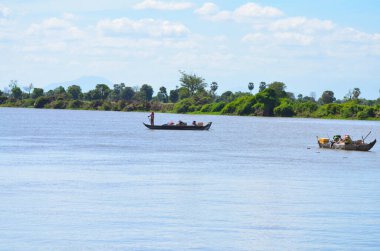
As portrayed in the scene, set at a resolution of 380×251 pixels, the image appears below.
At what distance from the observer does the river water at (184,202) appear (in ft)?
74.0

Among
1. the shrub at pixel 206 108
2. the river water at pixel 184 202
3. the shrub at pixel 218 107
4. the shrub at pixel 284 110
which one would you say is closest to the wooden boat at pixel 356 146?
the river water at pixel 184 202

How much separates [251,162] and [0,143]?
20530 millimetres

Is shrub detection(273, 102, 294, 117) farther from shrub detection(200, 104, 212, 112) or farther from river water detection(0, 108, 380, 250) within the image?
river water detection(0, 108, 380, 250)

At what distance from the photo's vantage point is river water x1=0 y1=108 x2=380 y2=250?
2255 cm

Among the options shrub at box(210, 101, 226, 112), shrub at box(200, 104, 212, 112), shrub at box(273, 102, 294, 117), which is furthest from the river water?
shrub at box(200, 104, 212, 112)

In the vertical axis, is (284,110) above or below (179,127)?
above

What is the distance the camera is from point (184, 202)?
29.0 m

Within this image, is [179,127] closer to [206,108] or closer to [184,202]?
[184,202]

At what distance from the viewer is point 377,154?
5969 cm

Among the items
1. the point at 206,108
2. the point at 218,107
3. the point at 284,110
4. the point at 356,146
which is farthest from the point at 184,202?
the point at 206,108

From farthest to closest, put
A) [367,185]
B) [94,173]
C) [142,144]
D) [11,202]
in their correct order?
[142,144], [94,173], [367,185], [11,202]

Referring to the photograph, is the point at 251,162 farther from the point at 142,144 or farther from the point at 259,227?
the point at 259,227

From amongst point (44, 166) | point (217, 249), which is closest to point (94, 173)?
point (44, 166)

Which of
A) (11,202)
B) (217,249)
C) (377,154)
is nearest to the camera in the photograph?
(217,249)
